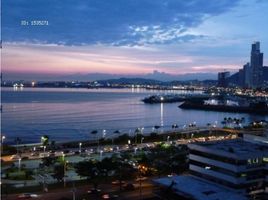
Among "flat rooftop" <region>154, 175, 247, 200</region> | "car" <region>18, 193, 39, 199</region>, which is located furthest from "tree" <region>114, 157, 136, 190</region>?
"car" <region>18, 193, 39, 199</region>

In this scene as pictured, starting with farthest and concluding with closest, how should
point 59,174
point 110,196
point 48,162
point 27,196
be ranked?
1. point 48,162
2. point 59,174
3. point 110,196
4. point 27,196

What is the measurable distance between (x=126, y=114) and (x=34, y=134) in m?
16.2

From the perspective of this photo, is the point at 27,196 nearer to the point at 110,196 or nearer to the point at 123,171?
the point at 110,196

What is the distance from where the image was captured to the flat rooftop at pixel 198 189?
10.1 meters

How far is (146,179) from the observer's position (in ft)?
43.0

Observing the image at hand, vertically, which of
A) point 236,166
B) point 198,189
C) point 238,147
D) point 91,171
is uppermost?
point 238,147

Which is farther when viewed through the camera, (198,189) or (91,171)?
(91,171)

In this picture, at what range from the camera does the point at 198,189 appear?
10641mm

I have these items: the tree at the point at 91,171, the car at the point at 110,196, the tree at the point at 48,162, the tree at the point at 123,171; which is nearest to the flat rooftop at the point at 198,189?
the car at the point at 110,196

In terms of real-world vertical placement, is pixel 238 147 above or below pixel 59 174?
above

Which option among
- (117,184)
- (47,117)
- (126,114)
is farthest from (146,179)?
(126,114)

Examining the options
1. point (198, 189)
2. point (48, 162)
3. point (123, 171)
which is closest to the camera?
point (198, 189)

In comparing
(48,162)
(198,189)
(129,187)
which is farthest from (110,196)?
(48,162)

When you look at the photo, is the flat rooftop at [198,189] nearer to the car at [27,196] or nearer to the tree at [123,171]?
the tree at [123,171]
